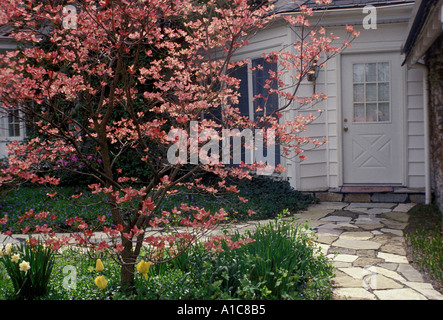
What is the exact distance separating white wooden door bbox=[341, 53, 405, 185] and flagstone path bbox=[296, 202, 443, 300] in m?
0.69

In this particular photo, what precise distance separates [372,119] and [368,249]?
11.6ft

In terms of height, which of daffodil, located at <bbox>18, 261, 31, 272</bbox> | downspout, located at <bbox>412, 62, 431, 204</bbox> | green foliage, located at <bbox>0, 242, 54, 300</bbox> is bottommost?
green foliage, located at <bbox>0, 242, 54, 300</bbox>

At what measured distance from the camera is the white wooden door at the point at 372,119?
25.5ft

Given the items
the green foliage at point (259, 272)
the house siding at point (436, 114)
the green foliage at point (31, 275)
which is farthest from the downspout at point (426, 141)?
the green foliage at point (31, 275)

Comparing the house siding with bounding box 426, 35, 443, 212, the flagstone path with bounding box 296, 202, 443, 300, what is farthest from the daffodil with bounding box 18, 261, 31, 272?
the house siding with bounding box 426, 35, 443, 212

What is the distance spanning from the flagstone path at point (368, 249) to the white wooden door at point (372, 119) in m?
0.69

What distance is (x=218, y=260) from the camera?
358 cm

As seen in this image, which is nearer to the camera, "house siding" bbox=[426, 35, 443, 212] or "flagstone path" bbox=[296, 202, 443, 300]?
"flagstone path" bbox=[296, 202, 443, 300]

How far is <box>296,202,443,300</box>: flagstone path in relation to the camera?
3730 millimetres

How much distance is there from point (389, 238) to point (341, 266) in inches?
51.4

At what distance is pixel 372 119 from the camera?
26.0ft

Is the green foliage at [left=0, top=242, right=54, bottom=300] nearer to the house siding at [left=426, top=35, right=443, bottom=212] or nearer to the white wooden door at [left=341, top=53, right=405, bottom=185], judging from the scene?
the house siding at [left=426, top=35, right=443, bottom=212]

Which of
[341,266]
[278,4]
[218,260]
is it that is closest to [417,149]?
[278,4]
